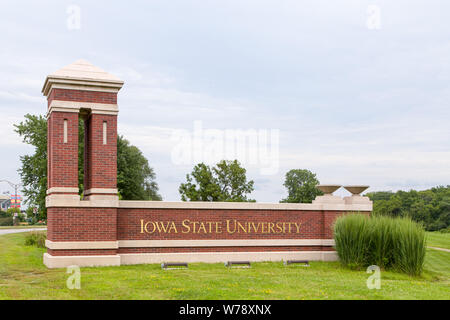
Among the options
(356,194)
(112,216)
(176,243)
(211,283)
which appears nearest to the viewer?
(211,283)

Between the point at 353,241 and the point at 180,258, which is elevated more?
the point at 353,241

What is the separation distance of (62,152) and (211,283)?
703 cm

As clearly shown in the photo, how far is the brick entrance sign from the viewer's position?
1559cm

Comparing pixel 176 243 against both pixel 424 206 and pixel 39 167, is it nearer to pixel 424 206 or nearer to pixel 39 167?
pixel 39 167

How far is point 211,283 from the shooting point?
11.9m

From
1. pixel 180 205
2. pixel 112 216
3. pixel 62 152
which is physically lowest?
pixel 112 216

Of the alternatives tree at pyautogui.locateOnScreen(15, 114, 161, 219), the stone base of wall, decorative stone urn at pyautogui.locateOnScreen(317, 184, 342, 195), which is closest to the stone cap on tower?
the stone base of wall

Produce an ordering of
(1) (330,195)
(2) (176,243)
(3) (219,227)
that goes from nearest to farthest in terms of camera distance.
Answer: (2) (176,243), (3) (219,227), (1) (330,195)

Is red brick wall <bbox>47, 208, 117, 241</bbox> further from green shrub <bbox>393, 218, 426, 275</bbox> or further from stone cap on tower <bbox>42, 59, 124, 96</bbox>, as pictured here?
green shrub <bbox>393, 218, 426, 275</bbox>

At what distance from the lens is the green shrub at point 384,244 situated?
1582 cm

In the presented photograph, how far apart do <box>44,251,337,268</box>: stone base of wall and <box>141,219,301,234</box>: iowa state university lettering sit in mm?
779

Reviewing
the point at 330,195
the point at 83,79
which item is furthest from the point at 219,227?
the point at 83,79

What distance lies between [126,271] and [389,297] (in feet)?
24.5

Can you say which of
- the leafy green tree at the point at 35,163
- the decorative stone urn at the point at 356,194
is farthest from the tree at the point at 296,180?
the decorative stone urn at the point at 356,194
